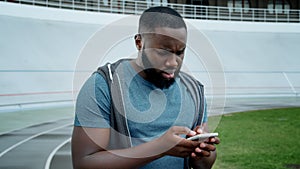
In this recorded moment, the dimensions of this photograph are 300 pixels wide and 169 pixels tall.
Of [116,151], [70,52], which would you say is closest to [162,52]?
[116,151]

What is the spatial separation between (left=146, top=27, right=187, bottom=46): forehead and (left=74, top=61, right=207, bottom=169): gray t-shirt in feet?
0.62

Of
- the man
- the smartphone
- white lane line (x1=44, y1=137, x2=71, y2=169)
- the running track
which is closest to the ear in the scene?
the man

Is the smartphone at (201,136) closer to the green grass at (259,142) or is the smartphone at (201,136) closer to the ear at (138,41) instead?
the ear at (138,41)

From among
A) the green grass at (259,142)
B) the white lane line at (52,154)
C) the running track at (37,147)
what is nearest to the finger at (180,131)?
the running track at (37,147)

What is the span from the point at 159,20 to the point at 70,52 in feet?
68.2

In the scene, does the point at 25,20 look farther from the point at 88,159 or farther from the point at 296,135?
the point at 88,159

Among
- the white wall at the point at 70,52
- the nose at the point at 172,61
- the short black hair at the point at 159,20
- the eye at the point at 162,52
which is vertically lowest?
the white wall at the point at 70,52

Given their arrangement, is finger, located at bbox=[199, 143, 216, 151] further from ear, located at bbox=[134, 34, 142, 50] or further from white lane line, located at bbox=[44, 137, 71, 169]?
white lane line, located at bbox=[44, 137, 71, 169]

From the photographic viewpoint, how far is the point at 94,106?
1.35 metres

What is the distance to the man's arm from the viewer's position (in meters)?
1.27

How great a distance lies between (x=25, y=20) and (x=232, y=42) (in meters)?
13.1

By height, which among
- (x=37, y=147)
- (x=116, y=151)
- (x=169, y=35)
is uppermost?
(x=169, y=35)

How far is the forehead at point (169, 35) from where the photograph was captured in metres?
1.31

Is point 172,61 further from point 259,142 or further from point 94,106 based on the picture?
point 259,142
